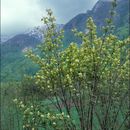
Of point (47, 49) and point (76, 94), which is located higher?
point (47, 49)

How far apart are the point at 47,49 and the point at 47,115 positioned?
3772 millimetres

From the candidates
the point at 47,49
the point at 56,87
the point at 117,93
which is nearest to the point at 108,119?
the point at 117,93

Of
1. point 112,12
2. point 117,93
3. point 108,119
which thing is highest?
point 112,12

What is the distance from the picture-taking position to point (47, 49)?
18.5 m

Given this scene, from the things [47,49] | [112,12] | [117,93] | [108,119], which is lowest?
[108,119]

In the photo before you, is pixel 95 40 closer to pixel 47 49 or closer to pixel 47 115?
pixel 47 49

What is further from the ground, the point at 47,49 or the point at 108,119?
the point at 47,49

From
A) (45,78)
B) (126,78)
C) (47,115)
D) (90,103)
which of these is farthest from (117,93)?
(47,115)

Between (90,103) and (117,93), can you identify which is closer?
(90,103)

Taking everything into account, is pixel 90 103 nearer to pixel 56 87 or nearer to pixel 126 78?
pixel 56 87

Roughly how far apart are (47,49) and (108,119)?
14.0ft

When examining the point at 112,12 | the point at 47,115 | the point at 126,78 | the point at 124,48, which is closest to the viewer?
the point at 47,115

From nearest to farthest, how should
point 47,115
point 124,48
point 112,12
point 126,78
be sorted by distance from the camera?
point 47,115 → point 112,12 → point 124,48 → point 126,78

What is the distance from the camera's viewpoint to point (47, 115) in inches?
619
